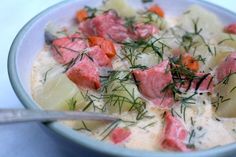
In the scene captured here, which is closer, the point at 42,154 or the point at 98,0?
the point at 42,154

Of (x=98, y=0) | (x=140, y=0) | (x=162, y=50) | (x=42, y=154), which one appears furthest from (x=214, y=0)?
(x=42, y=154)

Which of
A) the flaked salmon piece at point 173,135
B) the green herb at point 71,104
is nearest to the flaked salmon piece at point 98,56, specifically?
the green herb at point 71,104

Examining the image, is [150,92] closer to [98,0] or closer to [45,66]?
[45,66]

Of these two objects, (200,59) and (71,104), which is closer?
(71,104)

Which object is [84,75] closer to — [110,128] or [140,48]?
[110,128]

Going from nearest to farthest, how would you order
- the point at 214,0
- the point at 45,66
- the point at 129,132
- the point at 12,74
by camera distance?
1. the point at 129,132
2. the point at 12,74
3. the point at 45,66
4. the point at 214,0

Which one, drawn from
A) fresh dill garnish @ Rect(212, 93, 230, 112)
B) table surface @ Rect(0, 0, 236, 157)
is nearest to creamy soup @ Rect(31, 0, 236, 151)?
fresh dill garnish @ Rect(212, 93, 230, 112)

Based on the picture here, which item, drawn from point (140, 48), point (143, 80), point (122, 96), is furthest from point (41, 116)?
point (140, 48)

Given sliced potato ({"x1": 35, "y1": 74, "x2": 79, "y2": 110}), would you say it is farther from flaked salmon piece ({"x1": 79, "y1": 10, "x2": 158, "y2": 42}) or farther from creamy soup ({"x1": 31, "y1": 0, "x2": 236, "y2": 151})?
flaked salmon piece ({"x1": 79, "y1": 10, "x2": 158, "y2": 42})
